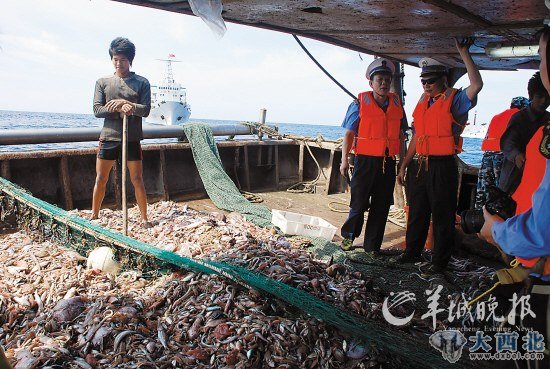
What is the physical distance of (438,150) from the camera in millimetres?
4492

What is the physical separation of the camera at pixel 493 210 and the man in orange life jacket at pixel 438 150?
2.20 m

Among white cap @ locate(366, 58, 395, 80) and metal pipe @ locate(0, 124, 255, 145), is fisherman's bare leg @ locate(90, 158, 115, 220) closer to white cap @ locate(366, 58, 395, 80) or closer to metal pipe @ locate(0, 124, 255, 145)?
metal pipe @ locate(0, 124, 255, 145)

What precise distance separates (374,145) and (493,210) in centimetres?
301

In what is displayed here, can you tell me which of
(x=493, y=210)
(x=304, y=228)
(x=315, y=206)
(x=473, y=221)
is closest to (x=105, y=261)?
(x=304, y=228)

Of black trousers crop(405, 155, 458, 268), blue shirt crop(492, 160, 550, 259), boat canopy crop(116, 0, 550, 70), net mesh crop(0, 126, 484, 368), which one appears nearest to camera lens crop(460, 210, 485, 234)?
blue shirt crop(492, 160, 550, 259)

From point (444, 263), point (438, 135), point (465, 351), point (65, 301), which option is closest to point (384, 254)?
point (444, 263)

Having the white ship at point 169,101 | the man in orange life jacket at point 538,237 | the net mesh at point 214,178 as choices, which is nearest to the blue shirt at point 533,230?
the man in orange life jacket at point 538,237

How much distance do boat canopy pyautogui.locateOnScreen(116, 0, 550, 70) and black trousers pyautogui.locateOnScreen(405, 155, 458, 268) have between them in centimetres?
149

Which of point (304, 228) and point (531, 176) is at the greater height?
point (531, 176)

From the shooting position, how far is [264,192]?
897 cm

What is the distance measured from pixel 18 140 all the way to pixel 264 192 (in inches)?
191

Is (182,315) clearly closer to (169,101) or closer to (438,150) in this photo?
(438,150)

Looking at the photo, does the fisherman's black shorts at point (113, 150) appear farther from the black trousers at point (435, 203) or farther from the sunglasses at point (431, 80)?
the sunglasses at point (431, 80)

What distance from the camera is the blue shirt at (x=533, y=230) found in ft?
5.31
